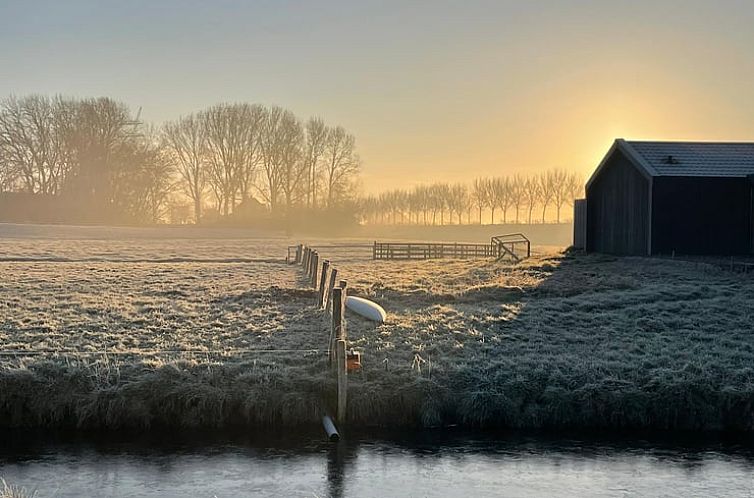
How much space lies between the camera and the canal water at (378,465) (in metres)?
8.84

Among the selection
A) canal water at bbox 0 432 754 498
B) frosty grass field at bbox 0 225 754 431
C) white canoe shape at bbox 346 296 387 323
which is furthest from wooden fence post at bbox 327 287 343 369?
white canoe shape at bbox 346 296 387 323

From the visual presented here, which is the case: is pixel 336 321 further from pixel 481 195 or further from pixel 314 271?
pixel 481 195

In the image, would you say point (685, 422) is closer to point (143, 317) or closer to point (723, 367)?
point (723, 367)

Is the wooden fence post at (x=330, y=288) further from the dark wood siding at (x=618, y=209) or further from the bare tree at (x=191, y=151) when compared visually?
the bare tree at (x=191, y=151)

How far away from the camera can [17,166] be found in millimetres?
75250

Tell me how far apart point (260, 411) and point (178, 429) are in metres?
1.16

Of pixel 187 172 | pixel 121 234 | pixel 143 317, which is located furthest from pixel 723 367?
pixel 187 172

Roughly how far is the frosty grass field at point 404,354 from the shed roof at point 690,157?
192 inches

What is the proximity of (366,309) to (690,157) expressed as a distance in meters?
15.5

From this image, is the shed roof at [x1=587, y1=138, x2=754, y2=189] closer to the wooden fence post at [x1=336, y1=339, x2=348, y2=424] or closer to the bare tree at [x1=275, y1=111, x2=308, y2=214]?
the wooden fence post at [x1=336, y1=339, x2=348, y2=424]

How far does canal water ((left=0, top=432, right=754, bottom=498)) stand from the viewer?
8836 millimetres

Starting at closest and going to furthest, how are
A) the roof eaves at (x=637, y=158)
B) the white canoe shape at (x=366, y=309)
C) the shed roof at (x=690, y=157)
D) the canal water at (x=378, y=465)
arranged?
the canal water at (x=378, y=465) < the white canoe shape at (x=366, y=309) < the roof eaves at (x=637, y=158) < the shed roof at (x=690, y=157)

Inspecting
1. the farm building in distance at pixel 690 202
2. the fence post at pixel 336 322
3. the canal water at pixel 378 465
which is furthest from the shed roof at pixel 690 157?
the canal water at pixel 378 465

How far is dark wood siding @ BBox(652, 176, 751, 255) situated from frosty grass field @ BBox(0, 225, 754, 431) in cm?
362
